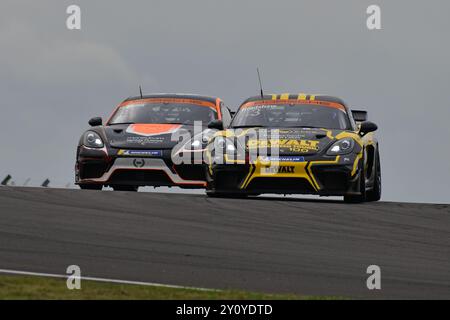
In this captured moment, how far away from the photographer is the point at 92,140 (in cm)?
1656

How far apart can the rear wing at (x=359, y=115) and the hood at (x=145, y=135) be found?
252 centimetres

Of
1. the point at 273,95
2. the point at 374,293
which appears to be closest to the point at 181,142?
the point at 273,95

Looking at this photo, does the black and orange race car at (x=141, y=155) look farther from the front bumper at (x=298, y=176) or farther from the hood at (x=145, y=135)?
the front bumper at (x=298, y=176)

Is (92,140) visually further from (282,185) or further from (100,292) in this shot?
(100,292)

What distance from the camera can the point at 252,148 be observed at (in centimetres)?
1459

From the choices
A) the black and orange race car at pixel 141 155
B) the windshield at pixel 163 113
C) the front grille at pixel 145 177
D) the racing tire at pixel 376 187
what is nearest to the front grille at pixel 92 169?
the black and orange race car at pixel 141 155

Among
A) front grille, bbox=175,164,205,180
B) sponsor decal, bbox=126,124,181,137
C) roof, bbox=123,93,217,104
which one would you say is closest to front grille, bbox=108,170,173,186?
front grille, bbox=175,164,205,180

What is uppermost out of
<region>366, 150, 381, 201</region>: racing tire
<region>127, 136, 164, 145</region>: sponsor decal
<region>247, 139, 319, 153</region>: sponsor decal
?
<region>247, 139, 319, 153</region>: sponsor decal

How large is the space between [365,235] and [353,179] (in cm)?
301

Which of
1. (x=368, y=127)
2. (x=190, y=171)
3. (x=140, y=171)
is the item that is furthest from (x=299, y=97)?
(x=140, y=171)

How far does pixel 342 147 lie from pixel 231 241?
4.23m

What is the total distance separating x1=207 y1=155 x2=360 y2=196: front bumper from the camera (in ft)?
47.1

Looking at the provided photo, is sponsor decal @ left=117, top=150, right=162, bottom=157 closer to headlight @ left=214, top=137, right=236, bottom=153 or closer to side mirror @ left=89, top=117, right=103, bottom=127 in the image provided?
side mirror @ left=89, top=117, right=103, bottom=127

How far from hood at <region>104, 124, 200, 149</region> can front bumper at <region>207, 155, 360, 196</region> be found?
201 centimetres
